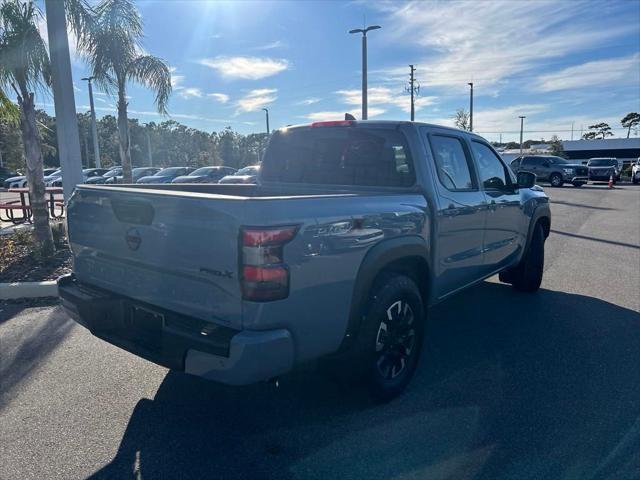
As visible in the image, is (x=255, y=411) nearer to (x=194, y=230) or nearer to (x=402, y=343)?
(x=402, y=343)

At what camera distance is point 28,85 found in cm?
778

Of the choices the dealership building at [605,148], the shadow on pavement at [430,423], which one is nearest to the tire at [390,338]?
the shadow on pavement at [430,423]

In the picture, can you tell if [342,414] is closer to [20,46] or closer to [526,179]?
[526,179]

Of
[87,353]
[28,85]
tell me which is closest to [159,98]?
[28,85]

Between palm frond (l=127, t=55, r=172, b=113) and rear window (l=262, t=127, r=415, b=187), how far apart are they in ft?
32.6

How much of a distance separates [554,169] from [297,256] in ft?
101

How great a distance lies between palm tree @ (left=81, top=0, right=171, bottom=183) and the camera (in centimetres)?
1142

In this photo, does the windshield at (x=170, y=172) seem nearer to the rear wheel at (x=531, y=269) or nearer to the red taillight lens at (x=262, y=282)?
the rear wheel at (x=531, y=269)

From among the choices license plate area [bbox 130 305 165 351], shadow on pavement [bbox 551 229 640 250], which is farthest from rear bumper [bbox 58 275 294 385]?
shadow on pavement [bbox 551 229 640 250]

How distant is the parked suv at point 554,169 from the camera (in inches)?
1146

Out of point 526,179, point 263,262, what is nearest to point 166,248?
point 263,262

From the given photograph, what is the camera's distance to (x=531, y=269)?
20.0 feet

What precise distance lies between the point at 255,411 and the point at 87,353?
73.3 inches

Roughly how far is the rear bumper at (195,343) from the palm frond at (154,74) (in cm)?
1122
